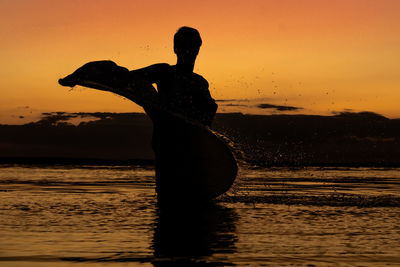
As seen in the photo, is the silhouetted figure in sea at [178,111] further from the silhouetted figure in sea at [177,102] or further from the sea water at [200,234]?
the sea water at [200,234]

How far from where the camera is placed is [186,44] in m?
8.23

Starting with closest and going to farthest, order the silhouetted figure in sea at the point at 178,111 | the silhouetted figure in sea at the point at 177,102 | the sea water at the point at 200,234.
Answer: the sea water at the point at 200,234 → the silhouetted figure in sea at the point at 178,111 → the silhouetted figure in sea at the point at 177,102

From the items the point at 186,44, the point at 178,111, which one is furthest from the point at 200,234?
the point at 186,44

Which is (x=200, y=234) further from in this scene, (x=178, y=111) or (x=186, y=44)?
(x=186, y=44)

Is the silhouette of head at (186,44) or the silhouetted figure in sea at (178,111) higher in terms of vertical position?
the silhouette of head at (186,44)

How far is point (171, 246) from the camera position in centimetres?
A: 559

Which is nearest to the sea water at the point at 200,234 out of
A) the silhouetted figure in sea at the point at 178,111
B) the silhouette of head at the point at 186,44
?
the silhouetted figure in sea at the point at 178,111

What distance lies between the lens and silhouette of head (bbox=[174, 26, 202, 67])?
823cm

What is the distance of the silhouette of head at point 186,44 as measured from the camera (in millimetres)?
8234

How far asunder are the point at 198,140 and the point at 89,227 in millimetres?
2024

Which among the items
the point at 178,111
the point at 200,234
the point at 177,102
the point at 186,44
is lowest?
the point at 200,234

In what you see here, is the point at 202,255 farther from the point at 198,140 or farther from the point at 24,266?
the point at 198,140

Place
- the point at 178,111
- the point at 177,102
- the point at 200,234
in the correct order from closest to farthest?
the point at 200,234 → the point at 178,111 → the point at 177,102

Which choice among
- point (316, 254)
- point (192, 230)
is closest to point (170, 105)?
point (192, 230)
